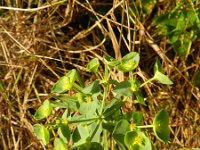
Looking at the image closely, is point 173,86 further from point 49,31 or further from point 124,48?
point 49,31

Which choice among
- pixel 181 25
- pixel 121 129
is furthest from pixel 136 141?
pixel 181 25

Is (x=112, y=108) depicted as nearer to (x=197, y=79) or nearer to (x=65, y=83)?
(x=65, y=83)

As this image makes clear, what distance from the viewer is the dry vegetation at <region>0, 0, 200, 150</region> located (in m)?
1.50

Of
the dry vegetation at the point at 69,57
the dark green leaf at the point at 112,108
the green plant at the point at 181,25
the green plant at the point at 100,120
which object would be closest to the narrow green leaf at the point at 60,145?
the green plant at the point at 100,120

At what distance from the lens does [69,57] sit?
1.52 m

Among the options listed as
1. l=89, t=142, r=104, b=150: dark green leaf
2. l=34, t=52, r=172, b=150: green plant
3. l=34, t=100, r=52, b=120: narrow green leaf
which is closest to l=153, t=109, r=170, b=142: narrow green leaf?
l=34, t=52, r=172, b=150: green plant

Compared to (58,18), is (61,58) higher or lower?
lower

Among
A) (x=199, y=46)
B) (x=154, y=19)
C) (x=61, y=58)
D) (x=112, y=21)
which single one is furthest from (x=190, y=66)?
(x=61, y=58)

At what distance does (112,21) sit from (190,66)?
0.98 feet

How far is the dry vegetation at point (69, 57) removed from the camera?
4.94ft

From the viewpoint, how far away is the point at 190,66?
61.5 inches

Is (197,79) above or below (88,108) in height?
below

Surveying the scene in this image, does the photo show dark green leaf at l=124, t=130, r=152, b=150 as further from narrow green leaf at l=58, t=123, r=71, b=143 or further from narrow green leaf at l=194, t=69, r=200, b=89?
narrow green leaf at l=194, t=69, r=200, b=89

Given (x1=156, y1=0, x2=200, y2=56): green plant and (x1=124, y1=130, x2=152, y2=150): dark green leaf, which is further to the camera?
(x1=156, y1=0, x2=200, y2=56): green plant
